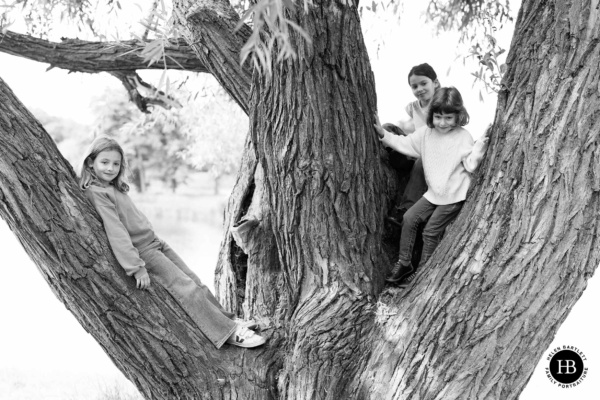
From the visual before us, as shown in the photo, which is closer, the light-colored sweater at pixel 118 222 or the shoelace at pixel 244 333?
the light-colored sweater at pixel 118 222

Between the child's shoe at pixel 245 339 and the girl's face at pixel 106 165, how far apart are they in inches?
44.4

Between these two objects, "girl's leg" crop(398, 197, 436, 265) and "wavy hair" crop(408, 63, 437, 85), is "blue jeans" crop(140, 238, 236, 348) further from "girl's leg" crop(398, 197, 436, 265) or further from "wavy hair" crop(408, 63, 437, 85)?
"wavy hair" crop(408, 63, 437, 85)

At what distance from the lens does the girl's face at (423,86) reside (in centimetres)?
421

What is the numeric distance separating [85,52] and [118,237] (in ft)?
8.87

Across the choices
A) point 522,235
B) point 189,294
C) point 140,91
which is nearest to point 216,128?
point 140,91

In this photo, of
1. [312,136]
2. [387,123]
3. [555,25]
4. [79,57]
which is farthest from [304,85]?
[79,57]

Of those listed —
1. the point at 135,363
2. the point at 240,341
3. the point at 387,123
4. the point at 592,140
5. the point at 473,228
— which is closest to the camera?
the point at 592,140

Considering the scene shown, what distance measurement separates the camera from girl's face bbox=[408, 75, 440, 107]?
166 inches

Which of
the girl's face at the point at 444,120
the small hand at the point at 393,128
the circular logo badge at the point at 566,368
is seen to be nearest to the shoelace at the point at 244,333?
the small hand at the point at 393,128

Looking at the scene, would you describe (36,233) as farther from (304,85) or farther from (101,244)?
(304,85)

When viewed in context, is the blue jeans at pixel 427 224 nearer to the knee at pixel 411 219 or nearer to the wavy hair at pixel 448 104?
the knee at pixel 411 219

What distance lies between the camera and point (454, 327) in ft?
11.0

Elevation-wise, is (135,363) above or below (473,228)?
below

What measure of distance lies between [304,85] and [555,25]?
4.11 feet
